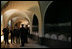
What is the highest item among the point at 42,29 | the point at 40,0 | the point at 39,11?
the point at 40,0

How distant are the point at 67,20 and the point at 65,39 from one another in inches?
34.9

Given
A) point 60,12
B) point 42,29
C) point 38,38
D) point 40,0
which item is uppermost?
point 40,0

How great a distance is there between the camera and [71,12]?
355 centimetres

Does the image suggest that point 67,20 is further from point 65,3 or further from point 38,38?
point 38,38

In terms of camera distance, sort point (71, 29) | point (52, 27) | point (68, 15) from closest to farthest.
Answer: point (71, 29), point (68, 15), point (52, 27)

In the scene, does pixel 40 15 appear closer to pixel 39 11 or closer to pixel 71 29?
pixel 39 11

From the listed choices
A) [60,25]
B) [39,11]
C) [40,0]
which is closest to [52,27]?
[60,25]

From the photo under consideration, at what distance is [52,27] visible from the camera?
176 inches

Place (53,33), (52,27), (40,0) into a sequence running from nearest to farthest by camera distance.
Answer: (52,27) < (53,33) < (40,0)

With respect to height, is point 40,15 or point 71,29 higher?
point 40,15

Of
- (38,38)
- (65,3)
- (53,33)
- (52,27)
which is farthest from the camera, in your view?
(38,38)

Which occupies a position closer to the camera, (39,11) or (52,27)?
(52,27)

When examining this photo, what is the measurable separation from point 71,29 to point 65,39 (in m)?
1.22

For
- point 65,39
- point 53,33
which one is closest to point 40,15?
point 53,33
